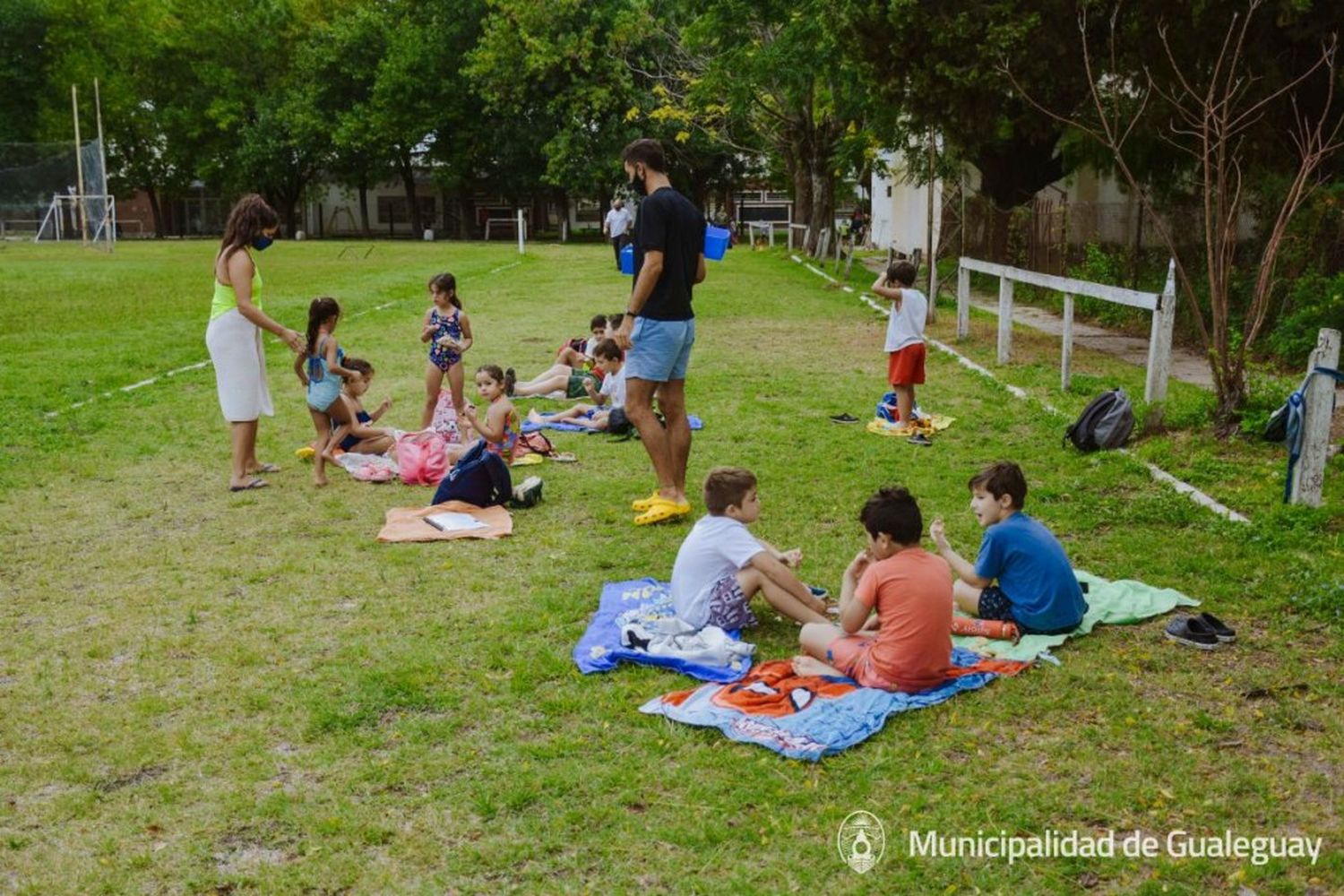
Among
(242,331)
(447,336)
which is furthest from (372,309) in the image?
(242,331)

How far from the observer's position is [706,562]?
5406mm

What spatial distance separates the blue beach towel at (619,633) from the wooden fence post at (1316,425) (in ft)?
12.6

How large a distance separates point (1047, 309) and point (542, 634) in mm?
15316

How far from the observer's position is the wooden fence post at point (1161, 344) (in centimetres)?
953

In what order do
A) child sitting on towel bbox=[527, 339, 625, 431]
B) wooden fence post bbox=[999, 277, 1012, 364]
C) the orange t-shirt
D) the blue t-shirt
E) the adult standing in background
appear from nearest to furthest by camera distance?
the orange t-shirt
the blue t-shirt
child sitting on towel bbox=[527, 339, 625, 431]
wooden fence post bbox=[999, 277, 1012, 364]
the adult standing in background

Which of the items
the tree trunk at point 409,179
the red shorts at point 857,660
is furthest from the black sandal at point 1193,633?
the tree trunk at point 409,179

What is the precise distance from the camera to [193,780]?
13.5ft

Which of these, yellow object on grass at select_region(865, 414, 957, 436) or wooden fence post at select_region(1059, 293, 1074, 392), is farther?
wooden fence post at select_region(1059, 293, 1074, 392)

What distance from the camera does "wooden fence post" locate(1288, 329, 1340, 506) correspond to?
272 inches

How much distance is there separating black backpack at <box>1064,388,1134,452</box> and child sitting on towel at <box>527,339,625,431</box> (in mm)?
3585

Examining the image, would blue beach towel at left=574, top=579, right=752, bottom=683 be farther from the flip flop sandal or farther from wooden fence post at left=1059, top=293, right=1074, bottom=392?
wooden fence post at left=1059, top=293, right=1074, bottom=392

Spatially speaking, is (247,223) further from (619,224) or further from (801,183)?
(801,183)

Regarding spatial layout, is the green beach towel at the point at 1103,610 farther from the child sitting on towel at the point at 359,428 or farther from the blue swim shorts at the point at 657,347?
the child sitting on towel at the point at 359,428

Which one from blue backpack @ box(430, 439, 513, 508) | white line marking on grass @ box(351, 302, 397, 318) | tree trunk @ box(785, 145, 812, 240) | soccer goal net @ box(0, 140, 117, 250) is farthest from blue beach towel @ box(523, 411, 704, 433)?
soccer goal net @ box(0, 140, 117, 250)
